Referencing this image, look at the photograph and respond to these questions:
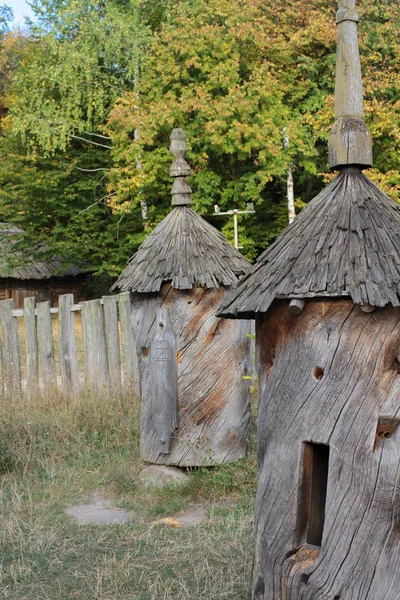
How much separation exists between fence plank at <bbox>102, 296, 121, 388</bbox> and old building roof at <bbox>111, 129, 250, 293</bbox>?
2.77 meters

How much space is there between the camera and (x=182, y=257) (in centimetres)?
624

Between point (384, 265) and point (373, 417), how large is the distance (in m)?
0.62

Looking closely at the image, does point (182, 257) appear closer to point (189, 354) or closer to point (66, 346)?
point (189, 354)

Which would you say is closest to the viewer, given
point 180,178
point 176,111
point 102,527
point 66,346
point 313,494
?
point 313,494

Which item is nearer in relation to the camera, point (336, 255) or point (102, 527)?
point (336, 255)

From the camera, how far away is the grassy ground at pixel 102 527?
415 centimetres

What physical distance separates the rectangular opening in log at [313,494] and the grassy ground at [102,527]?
0.96 meters

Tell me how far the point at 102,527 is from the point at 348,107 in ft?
11.4

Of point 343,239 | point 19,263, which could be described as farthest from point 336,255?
point 19,263

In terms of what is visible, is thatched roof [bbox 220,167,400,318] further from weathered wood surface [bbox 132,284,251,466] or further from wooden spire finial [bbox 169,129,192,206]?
wooden spire finial [bbox 169,129,192,206]

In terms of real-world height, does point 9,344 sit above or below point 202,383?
above

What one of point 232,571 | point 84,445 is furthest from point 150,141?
point 232,571

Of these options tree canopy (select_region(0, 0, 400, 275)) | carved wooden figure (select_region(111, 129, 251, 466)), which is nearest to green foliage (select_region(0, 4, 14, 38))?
tree canopy (select_region(0, 0, 400, 275))

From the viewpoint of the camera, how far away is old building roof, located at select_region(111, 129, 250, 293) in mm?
6172
